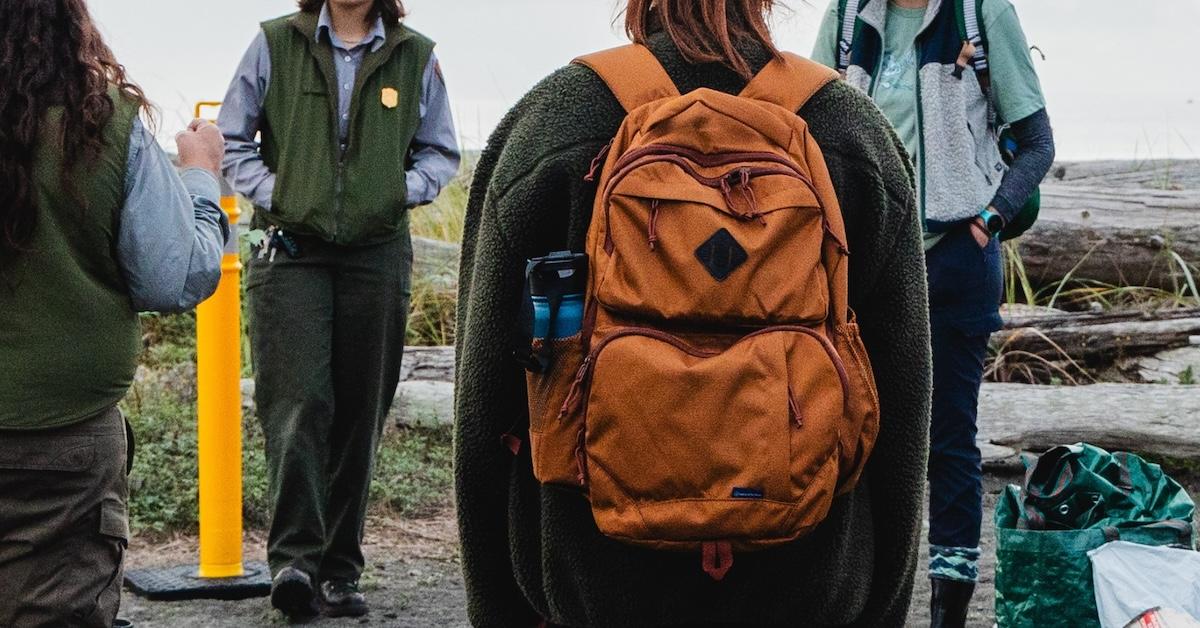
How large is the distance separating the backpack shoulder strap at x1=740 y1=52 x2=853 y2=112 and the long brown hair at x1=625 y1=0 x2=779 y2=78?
0.09ft

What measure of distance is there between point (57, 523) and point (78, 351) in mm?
360

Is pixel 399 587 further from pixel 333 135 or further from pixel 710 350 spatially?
pixel 710 350

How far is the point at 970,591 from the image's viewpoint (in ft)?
17.0

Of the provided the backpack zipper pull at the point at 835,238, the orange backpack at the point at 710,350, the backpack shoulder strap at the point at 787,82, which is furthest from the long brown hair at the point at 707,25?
the backpack zipper pull at the point at 835,238

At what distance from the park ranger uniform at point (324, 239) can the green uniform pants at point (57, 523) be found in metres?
2.16

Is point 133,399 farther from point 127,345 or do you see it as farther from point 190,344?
point 127,345

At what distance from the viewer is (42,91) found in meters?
3.43

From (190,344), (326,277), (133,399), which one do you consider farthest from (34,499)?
(190,344)

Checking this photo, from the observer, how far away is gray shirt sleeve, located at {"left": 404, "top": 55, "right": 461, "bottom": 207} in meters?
5.89

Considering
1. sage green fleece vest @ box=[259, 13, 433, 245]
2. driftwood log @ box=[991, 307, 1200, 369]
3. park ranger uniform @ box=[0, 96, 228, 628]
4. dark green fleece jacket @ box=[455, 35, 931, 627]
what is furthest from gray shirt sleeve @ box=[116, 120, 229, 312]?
driftwood log @ box=[991, 307, 1200, 369]

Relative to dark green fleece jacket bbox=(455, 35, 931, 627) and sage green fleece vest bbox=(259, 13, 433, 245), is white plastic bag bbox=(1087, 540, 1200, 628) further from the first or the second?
sage green fleece vest bbox=(259, 13, 433, 245)

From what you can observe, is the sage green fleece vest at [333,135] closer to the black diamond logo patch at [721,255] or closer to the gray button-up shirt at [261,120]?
the gray button-up shirt at [261,120]

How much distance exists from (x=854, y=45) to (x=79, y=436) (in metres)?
2.66

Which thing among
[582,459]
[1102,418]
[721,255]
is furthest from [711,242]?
Answer: [1102,418]
